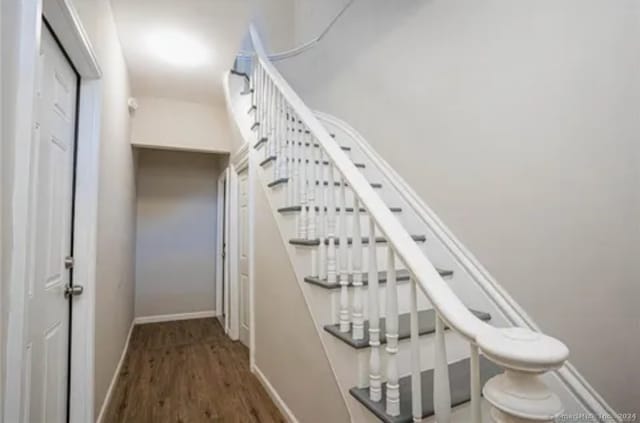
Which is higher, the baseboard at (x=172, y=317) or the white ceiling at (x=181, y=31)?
the white ceiling at (x=181, y=31)

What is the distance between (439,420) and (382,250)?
46.8 inches

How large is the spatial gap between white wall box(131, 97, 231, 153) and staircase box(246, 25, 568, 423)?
153 cm

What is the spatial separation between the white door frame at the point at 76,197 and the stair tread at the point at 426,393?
3.48 feet

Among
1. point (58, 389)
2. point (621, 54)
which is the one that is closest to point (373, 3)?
point (621, 54)

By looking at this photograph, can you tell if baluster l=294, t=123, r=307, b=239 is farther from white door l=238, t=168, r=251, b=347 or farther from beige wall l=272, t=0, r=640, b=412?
white door l=238, t=168, r=251, b=347

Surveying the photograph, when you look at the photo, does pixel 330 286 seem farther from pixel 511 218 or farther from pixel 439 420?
pixel 511 218

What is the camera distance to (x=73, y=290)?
160 centimetres

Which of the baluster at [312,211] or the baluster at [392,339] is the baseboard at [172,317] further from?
the baluster at [392,339]

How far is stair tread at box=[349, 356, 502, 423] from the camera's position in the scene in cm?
113

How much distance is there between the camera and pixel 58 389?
4.90 feet

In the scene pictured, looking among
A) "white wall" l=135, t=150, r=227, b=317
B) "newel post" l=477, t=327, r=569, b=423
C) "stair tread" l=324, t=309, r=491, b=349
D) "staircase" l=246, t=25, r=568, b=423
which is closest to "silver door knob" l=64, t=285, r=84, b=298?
"staircase" l=246, t=25, r=568, b=423

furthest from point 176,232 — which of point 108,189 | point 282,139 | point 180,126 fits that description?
point 282,139

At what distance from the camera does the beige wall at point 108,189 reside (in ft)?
6.05

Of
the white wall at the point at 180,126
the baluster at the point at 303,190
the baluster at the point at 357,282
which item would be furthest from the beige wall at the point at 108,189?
the baluster at the point at 357,282
